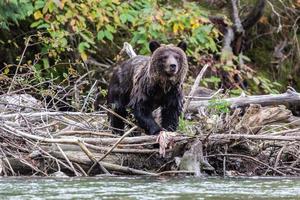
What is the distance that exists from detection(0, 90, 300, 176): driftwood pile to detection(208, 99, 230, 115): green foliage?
103 mm

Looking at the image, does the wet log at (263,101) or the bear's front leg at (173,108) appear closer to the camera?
the bear's front leg at (173,108)

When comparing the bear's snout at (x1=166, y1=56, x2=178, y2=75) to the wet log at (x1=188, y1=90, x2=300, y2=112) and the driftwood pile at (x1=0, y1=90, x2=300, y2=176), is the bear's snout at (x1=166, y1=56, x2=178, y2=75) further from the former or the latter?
the wet log at (x1=188, y1=90, x2=300, y2=112)

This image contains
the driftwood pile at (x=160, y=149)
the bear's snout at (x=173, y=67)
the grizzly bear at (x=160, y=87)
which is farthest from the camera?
the grizzly bear at (x=160, y=87)

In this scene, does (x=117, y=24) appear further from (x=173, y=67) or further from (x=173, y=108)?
(x=173, y=67)

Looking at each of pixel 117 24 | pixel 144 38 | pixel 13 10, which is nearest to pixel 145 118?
pixel 13 10

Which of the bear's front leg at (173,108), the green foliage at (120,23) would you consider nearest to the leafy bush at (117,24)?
the green foliage at (120,23)

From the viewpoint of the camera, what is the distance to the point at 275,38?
52.5 ft

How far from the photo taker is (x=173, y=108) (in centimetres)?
866

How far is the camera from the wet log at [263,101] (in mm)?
9609

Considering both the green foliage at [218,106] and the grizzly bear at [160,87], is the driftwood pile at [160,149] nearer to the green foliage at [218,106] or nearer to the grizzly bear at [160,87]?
the green foliage at [218,106]

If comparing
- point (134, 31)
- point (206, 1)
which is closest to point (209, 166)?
point (134, 31)

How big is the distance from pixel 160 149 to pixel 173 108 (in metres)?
0.83

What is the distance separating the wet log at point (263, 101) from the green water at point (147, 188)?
2056 millimetres

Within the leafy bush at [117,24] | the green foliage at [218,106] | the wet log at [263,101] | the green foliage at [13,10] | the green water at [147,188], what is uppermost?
the green foliage at [13,10]
